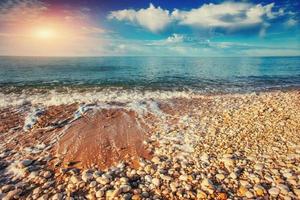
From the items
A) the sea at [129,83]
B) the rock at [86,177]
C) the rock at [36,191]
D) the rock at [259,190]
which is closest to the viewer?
the rock at [259,190]

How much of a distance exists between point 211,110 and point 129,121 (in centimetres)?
505

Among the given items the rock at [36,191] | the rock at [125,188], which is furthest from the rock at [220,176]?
the rock at [36,191]

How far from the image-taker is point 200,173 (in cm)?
645

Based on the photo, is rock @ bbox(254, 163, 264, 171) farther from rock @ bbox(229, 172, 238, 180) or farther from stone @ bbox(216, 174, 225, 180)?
stone @ bbox(216, 174, 225, 180)

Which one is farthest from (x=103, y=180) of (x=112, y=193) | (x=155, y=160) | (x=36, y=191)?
(x=155, y=160)

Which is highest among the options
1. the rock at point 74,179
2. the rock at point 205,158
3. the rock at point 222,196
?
the rock at point 205,158

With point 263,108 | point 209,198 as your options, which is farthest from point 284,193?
point 263,108

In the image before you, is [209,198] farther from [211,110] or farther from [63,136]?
[211,110]

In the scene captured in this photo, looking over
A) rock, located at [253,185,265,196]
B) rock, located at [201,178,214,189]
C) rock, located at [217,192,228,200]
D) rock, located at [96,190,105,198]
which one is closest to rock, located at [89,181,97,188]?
rock, located at [96,190,105,198]

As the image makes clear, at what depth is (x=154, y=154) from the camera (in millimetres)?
7961

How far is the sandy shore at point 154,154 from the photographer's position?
5816mm

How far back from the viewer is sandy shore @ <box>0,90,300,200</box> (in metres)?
5.82

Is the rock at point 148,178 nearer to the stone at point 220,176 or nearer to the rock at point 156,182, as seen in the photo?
the rock at point 156,182

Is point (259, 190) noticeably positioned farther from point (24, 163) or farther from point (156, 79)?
point (156, 79)
